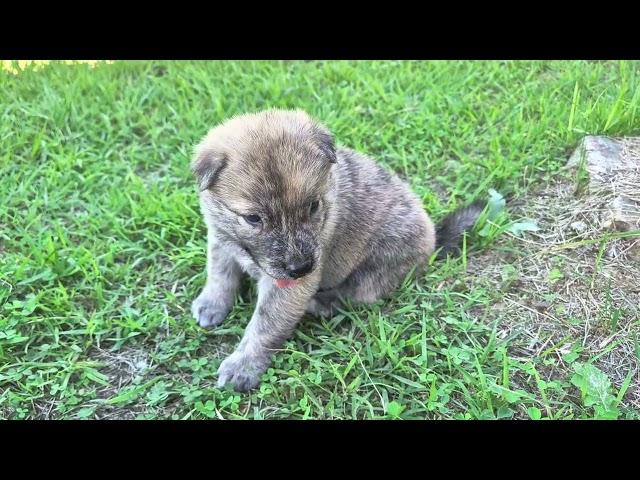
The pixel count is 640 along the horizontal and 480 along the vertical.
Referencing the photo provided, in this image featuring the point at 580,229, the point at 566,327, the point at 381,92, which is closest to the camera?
the point at 566,327

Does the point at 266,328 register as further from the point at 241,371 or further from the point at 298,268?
the point at 298,268

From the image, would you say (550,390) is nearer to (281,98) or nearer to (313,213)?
(313,213)

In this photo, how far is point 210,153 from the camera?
324 centimetres

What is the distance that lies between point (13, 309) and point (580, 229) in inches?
142

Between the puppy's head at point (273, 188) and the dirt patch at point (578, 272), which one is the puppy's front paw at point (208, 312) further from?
the dirt patch at point (578, 272)

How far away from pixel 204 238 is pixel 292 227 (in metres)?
1.42

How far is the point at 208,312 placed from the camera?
3760 mm

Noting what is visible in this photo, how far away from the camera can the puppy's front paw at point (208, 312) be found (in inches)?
147

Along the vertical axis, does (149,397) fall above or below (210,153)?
below

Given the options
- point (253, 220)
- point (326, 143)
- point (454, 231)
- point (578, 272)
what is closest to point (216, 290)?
point (253, 220)

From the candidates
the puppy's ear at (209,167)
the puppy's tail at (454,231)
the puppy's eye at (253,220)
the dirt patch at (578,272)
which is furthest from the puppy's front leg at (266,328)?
the dirt patch at (578,272)

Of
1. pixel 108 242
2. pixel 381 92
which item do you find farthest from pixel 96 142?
pixel 381 92

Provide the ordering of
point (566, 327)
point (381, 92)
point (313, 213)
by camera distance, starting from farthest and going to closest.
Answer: point (381, 92)
point (566, 327)
point (313, 213)

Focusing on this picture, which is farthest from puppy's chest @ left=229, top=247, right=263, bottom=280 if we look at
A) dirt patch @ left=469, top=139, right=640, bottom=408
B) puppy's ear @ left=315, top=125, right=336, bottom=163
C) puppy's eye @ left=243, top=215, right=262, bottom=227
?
dirt patch @ left=469, top=139, right=640, bottom=408
